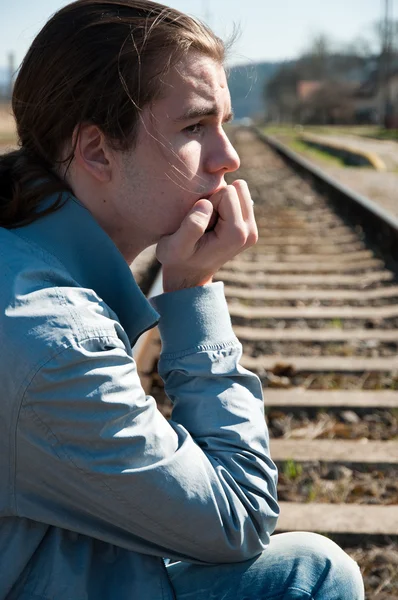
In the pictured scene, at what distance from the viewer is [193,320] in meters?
1.66

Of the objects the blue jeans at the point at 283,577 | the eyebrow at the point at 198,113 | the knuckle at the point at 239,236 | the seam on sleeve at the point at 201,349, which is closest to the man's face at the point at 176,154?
the eyebrow at the point at 198,113

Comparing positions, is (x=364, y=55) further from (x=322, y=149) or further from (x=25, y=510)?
(x=25, y=510)

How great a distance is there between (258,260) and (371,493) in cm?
434

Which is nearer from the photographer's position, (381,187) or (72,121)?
(72,121)

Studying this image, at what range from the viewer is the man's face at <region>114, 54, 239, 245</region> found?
5.32ft

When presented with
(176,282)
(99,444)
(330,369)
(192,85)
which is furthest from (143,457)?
(330,369)

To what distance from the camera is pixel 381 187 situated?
545 inches

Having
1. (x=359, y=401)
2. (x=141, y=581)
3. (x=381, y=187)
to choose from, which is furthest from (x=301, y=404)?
(x=381, y=187)

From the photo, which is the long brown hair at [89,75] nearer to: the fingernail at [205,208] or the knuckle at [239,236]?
the fingernail at [205,208]

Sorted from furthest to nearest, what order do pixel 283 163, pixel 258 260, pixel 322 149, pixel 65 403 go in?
1. pixel 322 149
2. pixel 283 163
3. pixel 258 260
4. pixel 65 403

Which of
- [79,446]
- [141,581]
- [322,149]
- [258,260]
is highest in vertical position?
[79,446]

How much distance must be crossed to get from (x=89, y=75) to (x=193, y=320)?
1.61 feet

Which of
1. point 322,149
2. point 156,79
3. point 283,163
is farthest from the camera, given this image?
point 322,149

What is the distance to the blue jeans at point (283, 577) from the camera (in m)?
1.54
